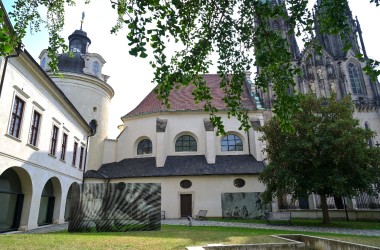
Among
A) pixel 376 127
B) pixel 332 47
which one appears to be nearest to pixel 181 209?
pixel 376 127

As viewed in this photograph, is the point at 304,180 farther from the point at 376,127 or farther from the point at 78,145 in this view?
the point at 376,127

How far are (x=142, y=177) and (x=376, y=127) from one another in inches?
1150

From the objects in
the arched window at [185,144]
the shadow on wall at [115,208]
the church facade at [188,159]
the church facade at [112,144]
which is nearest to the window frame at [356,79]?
the church facade at [112,144]

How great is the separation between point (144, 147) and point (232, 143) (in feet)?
29.6

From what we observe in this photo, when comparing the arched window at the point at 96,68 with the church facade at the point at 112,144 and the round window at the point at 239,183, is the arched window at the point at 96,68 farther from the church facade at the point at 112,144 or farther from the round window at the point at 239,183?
the round window at the point at 239,183

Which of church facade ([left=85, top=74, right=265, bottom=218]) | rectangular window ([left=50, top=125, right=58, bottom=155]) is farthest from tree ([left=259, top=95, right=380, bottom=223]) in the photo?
rectangular window ([left=50, top=125, right=58, bottom=155])

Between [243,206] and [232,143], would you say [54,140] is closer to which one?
[243,206]

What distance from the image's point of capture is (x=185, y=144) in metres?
29.4

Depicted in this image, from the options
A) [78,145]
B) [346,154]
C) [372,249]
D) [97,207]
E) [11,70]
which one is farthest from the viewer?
[78,145]

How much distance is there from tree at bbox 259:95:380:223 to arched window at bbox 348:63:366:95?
21997 millimetres

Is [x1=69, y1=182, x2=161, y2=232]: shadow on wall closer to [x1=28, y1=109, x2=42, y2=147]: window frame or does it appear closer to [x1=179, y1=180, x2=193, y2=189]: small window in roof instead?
[x1=28, y1=109, x2=42, y2=147]: window frame

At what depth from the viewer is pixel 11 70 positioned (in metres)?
13.0

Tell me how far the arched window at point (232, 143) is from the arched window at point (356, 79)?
1962cm

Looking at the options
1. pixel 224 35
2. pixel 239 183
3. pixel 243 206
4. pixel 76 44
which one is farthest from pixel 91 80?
pixel 224 35
